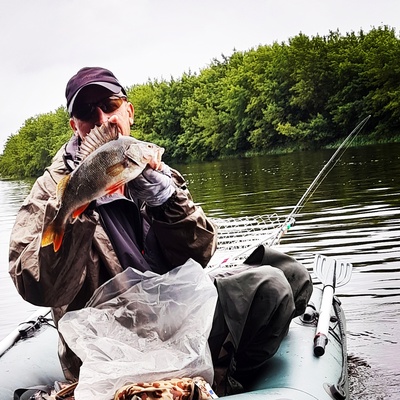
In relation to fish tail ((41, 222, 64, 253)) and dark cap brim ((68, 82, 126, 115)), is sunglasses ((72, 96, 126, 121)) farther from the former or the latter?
fish tail ((41, 222, 64, 253))

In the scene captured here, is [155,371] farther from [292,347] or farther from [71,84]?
[71,84]

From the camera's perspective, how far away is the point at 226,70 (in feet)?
256

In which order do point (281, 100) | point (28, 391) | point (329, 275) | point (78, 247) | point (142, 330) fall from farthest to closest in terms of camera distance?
point (281, 100) < point (329, 275) < point (28, 391) < point (142, 330) < point (78, 247)

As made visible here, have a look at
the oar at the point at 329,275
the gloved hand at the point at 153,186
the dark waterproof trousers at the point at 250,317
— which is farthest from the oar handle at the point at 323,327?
the gloved hand at the point at 153,186

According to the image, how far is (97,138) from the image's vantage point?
114 inches

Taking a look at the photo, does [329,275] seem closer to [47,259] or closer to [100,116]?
[100,116]

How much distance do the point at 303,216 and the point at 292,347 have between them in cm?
968

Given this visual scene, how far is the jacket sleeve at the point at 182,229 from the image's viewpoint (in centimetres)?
324

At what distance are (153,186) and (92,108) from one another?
1.93 ft

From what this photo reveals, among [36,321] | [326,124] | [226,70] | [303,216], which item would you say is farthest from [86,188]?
[226,70]

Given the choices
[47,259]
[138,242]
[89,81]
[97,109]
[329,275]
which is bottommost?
[329,275]

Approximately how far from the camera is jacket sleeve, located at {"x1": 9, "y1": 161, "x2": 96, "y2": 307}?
288 centimetres

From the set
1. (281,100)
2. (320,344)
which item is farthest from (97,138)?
(281,100)

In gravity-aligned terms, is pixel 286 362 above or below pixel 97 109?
below
